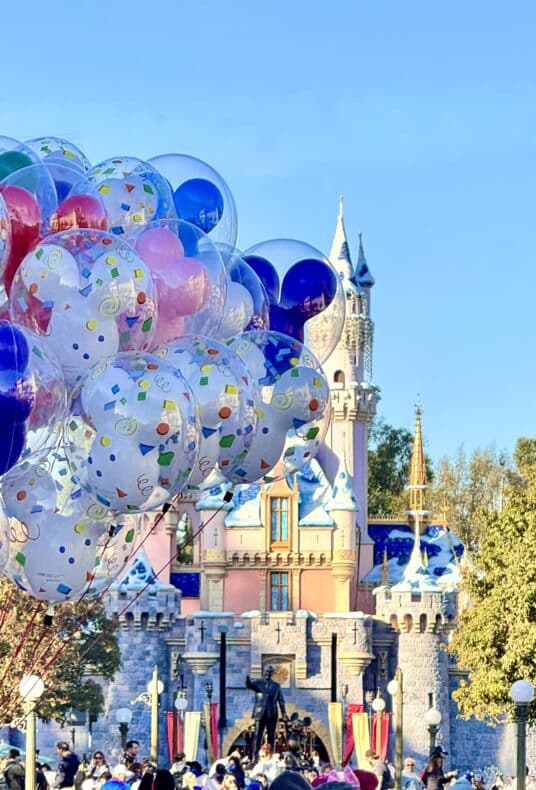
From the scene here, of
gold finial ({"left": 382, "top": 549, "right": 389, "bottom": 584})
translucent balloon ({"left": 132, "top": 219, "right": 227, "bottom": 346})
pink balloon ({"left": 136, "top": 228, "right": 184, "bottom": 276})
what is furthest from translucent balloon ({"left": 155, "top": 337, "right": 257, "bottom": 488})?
gold finial ({"left": 382, "top": 549, "right": 389, "bottom": 584})

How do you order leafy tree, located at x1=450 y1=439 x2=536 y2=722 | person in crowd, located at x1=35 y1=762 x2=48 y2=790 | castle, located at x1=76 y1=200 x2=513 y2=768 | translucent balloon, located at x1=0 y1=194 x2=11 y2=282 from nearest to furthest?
translucent balloon, located at x1=0 y1=194 x2=11 y2=282 < person in crowd, located at x1=35 y1=762 x2=48 y2=790 < leafy tree, located at x1=450 y1=439 x2=536 y2=722 < castle, located at x1=76 y1=200 x2=513 y2=768

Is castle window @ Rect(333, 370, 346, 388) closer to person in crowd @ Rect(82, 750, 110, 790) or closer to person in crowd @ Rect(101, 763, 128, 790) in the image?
person in crowd @ Rect(82, 750, 110, 790)

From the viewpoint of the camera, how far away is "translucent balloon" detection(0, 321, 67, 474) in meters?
14.6

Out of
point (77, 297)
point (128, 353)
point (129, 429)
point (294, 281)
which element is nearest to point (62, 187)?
point (77, 297)

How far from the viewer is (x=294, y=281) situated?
18422mm

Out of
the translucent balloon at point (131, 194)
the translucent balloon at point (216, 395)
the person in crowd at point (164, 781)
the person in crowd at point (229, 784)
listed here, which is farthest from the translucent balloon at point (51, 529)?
the person in crowd at point (164, 781)

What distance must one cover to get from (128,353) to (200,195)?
3.14 m

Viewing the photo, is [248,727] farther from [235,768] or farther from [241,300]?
[241,300]

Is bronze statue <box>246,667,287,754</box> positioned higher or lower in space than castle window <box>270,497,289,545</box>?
lower

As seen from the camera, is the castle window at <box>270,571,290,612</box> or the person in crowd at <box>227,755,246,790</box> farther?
the castle window at <box>270,571,290,612</box>

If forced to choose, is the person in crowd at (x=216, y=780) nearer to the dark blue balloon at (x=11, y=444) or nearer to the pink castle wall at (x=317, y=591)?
the dark blue balloon at (x=11, y=444)

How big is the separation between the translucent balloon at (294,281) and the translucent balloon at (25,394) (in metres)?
3.80

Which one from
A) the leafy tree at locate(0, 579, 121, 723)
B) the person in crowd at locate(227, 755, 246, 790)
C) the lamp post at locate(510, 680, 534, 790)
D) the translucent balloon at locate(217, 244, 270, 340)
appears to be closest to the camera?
the translucent balloon at locate(217, 244, 270, 340)

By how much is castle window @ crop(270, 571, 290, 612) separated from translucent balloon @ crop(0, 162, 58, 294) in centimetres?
4206
